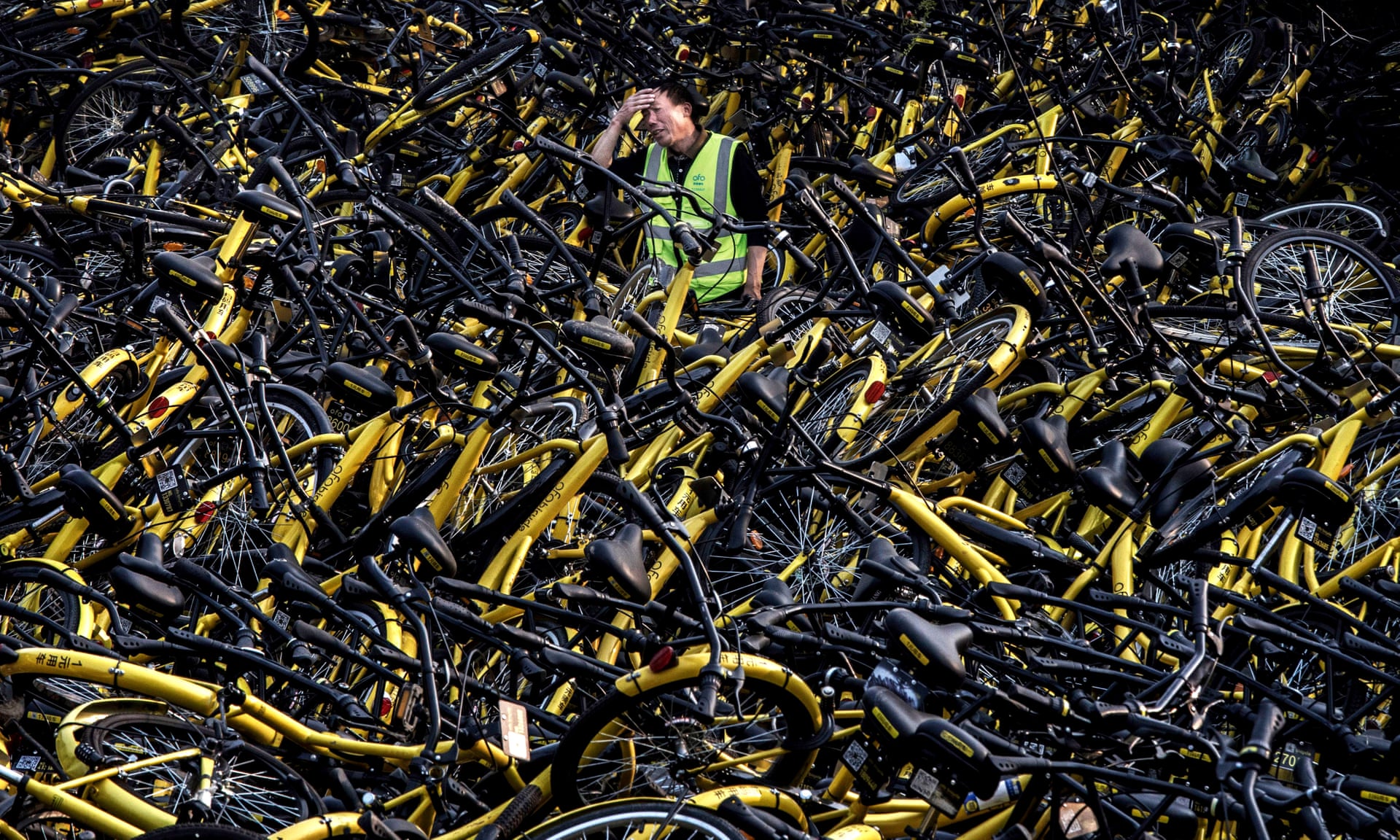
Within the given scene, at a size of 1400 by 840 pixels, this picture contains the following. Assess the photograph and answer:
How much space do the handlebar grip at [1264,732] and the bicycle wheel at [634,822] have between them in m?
1.14

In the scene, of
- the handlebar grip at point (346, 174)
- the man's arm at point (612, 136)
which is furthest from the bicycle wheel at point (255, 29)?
the handlebar grip at point (346, 174)

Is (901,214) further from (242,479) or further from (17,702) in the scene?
(17,702)

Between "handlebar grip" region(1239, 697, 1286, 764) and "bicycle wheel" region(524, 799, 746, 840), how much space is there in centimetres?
114

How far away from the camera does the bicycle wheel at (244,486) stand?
5633 mm

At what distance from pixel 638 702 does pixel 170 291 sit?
3413mm

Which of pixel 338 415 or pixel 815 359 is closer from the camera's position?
pixel 815 359

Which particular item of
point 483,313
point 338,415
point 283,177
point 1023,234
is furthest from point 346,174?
point 1023,234

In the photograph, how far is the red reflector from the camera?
3.45m

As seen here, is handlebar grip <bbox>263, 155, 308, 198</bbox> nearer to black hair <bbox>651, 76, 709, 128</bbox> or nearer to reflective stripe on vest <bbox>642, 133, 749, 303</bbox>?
reflective stripe on vest <bbox>642, 133, 749, 303</bbox>

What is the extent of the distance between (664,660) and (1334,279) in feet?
14.7

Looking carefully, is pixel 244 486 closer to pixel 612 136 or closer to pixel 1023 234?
Answer: pixel 1023 234

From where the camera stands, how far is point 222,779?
3.54 meters

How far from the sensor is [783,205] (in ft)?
30.2

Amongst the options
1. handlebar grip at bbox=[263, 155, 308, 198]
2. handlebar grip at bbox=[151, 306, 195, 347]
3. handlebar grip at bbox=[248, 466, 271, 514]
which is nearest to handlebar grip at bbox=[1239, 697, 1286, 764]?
handlebar grip at bbox=[248, 466, 271, 514]
